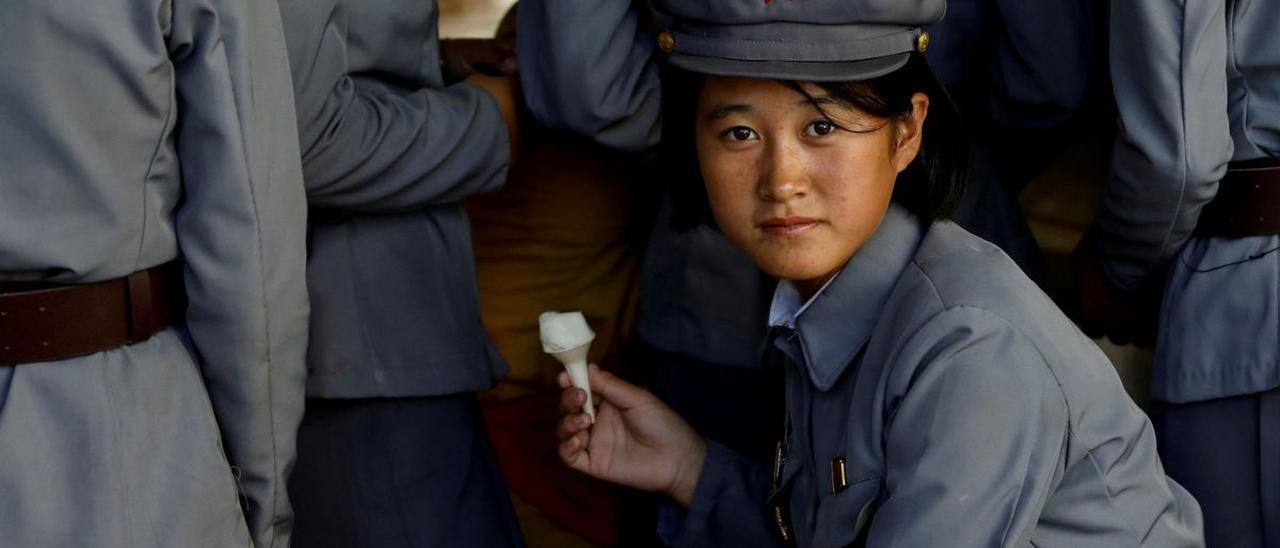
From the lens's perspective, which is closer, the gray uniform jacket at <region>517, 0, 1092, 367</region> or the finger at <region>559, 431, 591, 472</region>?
the gray uniform jacket at <region>517, 0, 1092, 367</region>

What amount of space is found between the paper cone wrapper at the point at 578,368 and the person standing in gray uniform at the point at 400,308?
148mm

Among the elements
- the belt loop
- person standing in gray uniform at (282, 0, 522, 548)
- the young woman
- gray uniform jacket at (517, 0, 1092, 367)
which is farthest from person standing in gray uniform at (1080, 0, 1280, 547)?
the belt loop

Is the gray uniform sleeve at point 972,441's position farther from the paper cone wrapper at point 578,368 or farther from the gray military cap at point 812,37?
the paper cone wrapper at point 578,368

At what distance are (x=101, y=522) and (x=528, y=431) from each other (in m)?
1.23

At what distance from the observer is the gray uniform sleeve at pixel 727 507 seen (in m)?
2.23

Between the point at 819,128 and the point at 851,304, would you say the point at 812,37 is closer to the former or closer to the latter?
the point at 819,128

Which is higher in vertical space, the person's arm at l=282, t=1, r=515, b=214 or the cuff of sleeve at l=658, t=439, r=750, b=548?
the person's arm at l=282, t=1, r=515, b=214

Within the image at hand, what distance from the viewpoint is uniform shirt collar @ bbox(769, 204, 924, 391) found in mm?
1896

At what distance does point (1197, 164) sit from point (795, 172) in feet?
2.02

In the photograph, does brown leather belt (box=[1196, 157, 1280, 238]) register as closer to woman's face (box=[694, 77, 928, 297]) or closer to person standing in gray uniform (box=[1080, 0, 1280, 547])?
person standing in gray uniform (box=[1080, 0, 1280, 547])

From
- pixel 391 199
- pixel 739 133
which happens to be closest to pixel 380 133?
pixel 391 199

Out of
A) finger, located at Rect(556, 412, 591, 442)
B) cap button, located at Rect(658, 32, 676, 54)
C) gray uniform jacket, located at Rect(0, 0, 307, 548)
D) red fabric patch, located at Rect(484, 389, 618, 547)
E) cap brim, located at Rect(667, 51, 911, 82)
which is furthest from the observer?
red fabric patch, located at Rect(484, 389, 618, 547)

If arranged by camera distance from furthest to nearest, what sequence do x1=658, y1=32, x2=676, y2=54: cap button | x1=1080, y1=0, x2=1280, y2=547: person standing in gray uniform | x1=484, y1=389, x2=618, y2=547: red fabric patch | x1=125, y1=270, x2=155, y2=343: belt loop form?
x1=484, y1=389, x2=618, y2=547: red fabric patch, x1=1080, y1=0, x2=1280, y2=547: person standing in gray uniform, x1=658, y1=32, x2=676, y2=54: cap button, x1=125, y1=270, x2=155, y2=343: belt loop

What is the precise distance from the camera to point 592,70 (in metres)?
2.15
